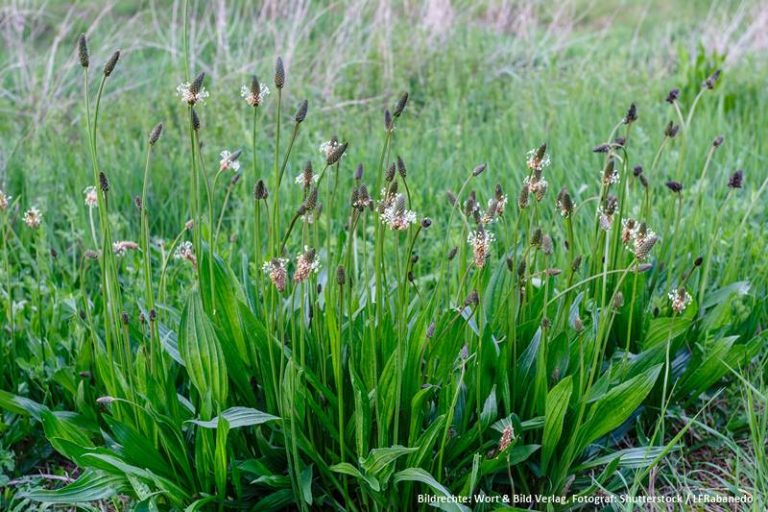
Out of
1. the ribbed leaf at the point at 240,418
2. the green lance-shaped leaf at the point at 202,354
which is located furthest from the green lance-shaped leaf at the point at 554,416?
the green lance-shaped leaf at the point at 202,354

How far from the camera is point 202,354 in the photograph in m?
1.95

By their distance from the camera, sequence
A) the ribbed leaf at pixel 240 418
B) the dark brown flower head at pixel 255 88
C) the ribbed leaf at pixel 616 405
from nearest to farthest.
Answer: the dark brown flower head at pixel 255 88 → the ribbed leaf at pixel 240 418 → the ribbed leaf at pixel 616 405

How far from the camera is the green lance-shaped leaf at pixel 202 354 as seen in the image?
6.36 feet

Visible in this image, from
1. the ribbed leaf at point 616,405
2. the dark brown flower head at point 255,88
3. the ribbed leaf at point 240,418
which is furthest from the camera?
the ribbed leaf at point 616,405

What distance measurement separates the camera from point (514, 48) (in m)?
6.31

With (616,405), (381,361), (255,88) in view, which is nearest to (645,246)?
(616,405)

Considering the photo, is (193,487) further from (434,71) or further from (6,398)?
(434,71)

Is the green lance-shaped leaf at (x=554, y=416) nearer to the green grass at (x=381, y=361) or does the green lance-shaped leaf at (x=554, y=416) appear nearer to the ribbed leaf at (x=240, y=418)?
the green grass at (x=381, y=361)

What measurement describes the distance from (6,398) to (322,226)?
1.64 meters

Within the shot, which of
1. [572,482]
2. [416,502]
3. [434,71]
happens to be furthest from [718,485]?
[434,71]

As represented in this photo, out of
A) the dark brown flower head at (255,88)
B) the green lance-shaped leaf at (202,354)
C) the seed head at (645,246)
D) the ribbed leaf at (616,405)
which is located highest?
the dark brown flower head at (255,88)

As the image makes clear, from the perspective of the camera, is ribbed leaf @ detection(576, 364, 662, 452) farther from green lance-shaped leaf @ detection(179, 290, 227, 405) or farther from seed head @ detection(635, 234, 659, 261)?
green lance-shaped leaf @ detection(179, 290, 227, 405)

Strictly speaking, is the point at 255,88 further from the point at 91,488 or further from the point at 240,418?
the point at 91,488

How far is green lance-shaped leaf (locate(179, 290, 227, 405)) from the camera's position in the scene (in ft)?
6.36
